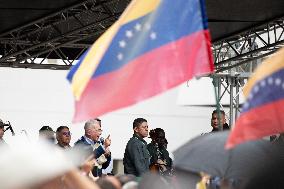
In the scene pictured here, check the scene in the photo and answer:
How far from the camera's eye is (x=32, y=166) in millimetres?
3482

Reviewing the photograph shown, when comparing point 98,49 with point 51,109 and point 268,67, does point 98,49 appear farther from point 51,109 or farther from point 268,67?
point 51,109

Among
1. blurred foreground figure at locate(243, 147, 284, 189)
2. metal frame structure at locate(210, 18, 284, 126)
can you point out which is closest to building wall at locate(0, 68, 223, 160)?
metal frame structure at locate(210, 18, 284, 126)

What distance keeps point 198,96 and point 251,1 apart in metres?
10.7

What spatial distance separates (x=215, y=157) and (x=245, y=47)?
53.6 ft

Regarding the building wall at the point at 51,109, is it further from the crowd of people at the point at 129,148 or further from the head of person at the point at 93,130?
the head of person at the point at 93,130

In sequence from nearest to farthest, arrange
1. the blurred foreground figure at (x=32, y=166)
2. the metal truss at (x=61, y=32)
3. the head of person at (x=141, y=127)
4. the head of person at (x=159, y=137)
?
the blurred foreground figure at (x=32, y=166) < the head of person at (x=141, y=127) < the head of person at (x=159, y=137) < the metal truss at (x=61, y=32)

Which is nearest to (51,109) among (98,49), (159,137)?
(159,137)

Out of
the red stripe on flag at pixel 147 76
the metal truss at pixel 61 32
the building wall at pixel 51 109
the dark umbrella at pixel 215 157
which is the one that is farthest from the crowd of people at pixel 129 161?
the building wall at pixel 51 109

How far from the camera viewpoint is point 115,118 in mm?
24203

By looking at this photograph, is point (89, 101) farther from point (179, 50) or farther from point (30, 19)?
point (30, 19)

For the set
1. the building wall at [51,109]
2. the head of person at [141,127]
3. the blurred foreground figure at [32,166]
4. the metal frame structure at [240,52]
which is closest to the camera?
the blurred foreground figure at [32,166]

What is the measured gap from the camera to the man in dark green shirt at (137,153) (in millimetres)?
11102

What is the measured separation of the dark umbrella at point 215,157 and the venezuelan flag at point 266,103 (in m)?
0.41

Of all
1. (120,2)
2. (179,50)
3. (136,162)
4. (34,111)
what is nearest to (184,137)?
(34,111)
